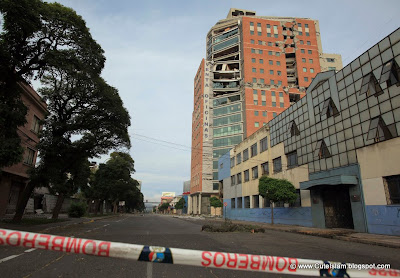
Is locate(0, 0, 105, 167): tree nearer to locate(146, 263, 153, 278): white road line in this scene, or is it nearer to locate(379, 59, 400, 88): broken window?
locate(146, 263, 153, 278): white road line

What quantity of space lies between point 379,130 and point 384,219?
5.38 meters

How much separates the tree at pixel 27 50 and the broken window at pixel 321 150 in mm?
18446

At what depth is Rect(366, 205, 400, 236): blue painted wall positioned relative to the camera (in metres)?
14.0

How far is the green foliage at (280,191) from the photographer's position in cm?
2237

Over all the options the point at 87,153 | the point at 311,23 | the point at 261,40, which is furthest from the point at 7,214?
the point at 311,23

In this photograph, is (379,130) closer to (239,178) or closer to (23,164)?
(239,178)

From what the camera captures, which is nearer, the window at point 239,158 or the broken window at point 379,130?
the broken window at point 379,130

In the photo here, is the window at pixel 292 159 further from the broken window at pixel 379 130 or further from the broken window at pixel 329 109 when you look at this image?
the broken window at pixel 379 130

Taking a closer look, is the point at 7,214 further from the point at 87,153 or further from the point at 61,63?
the point at 61,63

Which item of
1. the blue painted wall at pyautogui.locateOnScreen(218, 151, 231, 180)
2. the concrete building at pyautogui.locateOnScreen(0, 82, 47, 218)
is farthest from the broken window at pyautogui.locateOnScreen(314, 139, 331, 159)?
the blue painted wall at pyautogui.locateOnScreen(218, 151, 231, 180)

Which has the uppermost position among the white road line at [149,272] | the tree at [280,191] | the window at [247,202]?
the tree at [280,191]

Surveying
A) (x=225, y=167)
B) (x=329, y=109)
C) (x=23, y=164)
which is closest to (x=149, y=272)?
(x=329, y=109)

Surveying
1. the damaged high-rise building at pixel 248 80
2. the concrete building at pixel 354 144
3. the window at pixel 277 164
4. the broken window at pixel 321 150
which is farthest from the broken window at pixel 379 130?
the damaged high-rise building at pixel 248 80

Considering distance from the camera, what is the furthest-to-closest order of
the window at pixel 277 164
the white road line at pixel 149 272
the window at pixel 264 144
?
the window at pixel 264 144, the window at pixel 277 164, the white road line at pixel 149 272
